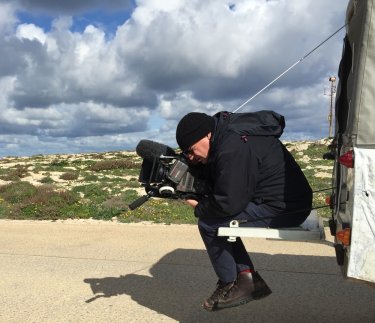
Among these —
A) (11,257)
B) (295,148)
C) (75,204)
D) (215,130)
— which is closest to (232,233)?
(215,130)

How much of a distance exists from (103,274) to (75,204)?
18.7 feet

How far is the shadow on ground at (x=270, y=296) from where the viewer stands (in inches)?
179

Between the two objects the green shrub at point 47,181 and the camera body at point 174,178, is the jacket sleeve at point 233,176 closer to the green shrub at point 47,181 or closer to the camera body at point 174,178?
the camera body at point 174,178

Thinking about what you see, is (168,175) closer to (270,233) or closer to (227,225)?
(227,225)

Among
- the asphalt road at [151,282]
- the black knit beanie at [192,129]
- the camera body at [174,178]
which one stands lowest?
the asphalt road at [151,282]

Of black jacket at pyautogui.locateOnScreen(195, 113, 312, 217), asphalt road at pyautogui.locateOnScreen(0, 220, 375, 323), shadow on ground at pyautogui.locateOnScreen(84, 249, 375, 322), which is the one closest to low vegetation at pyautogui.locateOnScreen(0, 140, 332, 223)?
asphalt road at pyautogui.locateOnScreen(0, 220, 375, 323)

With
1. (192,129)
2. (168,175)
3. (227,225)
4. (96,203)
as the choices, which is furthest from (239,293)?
(96,203)

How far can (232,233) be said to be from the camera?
3.80m

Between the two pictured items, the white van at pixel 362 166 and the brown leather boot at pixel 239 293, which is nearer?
the white van at pixel 362 166

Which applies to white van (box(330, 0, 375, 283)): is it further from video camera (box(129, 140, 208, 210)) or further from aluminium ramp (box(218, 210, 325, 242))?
video camera (box(129, 140, 208, 210))

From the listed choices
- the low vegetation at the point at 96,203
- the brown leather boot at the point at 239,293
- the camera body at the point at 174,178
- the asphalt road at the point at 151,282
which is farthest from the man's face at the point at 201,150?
the low vegetation at the point at 96,203

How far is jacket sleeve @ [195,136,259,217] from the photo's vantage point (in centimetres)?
368

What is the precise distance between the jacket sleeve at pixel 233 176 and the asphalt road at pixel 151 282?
132cm

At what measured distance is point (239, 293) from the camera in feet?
13.2
